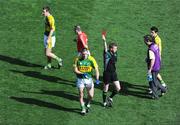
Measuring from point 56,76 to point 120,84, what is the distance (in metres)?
2.44

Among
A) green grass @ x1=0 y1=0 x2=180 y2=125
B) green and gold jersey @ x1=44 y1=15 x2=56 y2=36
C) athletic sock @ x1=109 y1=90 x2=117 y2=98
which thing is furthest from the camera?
green and gold jersey @ x1=44 y1=15 x2=56 y2=36

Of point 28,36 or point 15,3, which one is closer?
point 28,36

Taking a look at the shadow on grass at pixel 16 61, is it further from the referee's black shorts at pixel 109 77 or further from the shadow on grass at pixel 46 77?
the referee's black shorts at pixel 109 77

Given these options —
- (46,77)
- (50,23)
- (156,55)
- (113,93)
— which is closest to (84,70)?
(113,93)

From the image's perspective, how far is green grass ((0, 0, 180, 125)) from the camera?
827 inches

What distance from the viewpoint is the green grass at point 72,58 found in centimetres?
2100

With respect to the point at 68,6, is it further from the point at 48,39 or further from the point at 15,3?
the point at 48,39

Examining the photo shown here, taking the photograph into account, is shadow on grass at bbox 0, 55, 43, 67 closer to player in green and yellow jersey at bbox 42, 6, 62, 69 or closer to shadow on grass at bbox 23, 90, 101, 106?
player in green and yellow jersey at bbox 42, 6, 62, 69

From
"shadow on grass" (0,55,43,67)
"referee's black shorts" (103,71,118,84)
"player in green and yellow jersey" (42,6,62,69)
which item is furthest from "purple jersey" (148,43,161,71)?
"shadow on grass" (0,55,43,67)

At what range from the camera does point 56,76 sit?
76.9ft

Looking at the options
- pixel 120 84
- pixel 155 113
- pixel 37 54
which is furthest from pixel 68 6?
pixel 155 113

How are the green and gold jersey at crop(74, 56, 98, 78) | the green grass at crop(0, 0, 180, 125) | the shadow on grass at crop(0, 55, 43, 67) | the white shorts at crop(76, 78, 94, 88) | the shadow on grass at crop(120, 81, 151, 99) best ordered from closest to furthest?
the green and gold jersey at crop(74, 56, 98, 78)
the white shorts at crop(76, 78, 94, 88)
the green grass at crop(0, 0, 180, 125)
the shadow on grass at crop(120, 81, 151, 99)
the shadow on grass at crop(0, 55, 43, 67)

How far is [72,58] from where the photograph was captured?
24578mm

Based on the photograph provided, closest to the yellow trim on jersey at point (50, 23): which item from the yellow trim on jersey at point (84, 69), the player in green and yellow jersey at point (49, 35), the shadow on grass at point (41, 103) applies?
the player in green and yellow jersey at point (49, 35)
